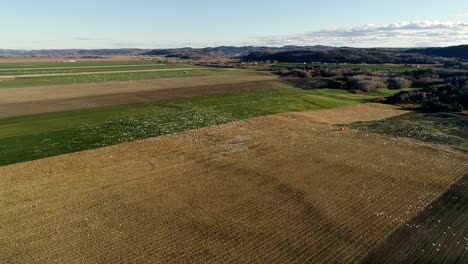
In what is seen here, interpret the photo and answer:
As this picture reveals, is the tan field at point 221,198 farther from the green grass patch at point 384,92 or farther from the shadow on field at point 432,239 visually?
the green grass patch at point 384,92

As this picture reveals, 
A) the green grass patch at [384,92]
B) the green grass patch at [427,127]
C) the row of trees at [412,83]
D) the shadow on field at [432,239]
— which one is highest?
the row of trees at [412,83]

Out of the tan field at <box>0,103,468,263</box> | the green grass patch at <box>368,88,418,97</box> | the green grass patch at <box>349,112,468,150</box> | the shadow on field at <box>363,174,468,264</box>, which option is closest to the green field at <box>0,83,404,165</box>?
the tan field at <box>0,103,468,263</box>

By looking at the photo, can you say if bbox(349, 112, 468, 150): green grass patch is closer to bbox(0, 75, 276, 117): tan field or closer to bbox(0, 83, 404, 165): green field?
bbox(0, 83, 404, 165): green field

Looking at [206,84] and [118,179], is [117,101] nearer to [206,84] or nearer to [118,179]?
[206,84]

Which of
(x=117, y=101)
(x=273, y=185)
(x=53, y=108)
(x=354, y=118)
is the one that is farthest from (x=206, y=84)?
(x=273, y=185)

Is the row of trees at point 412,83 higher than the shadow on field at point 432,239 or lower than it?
higher

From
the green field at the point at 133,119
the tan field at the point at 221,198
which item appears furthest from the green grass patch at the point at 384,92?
the tan field at the point at 221,198
